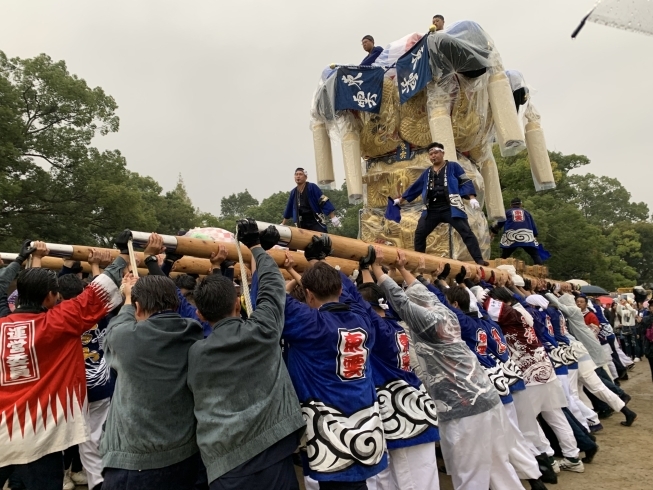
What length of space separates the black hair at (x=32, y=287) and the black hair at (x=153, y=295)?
87 centimetres

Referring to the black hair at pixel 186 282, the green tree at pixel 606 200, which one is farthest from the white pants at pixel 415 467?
the green tree at pixel 606 200

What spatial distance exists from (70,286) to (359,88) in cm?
784

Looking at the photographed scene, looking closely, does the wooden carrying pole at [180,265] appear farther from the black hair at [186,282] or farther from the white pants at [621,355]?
the white pants at [621,355]

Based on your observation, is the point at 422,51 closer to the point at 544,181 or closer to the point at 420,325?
the point at 544,181

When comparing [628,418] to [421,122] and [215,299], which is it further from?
[215,299]

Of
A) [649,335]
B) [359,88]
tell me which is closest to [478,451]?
[649,335]

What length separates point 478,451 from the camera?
365cm

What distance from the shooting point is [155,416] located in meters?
2.36

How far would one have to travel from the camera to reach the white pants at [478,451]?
11.9ft

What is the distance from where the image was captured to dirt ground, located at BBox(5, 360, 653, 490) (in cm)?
495

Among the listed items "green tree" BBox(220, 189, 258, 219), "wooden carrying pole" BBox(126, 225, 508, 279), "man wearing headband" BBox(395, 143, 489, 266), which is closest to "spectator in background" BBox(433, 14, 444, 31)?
"man wearing headband" BBox(395, 143, 489, 266)

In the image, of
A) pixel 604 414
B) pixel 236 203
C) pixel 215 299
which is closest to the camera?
pixel 215 299

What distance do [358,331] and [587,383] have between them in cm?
538

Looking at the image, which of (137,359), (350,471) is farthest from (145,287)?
(350,471)
